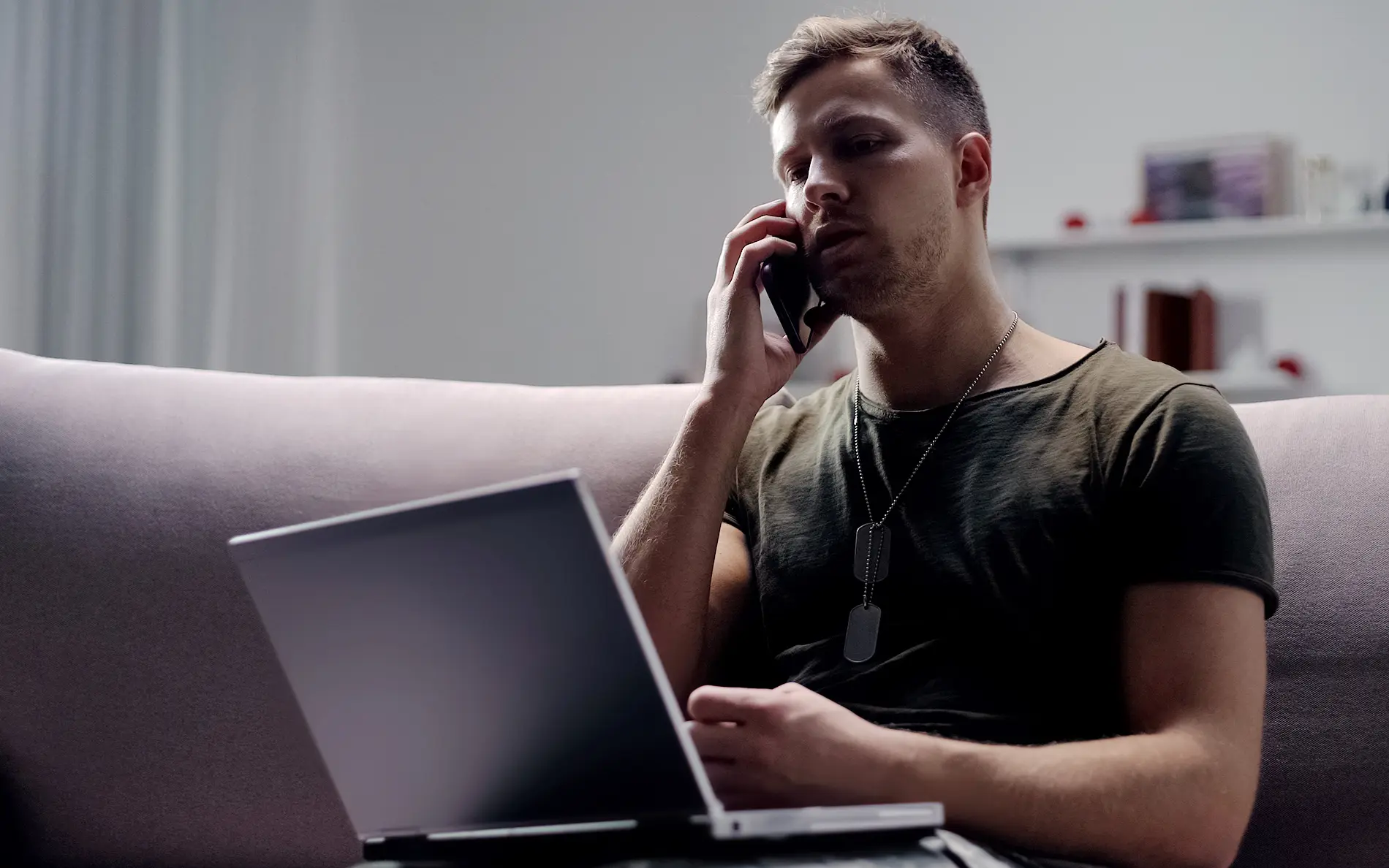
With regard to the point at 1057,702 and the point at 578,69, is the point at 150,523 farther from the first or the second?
the point at 578,69

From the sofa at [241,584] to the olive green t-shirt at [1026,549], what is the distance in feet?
0.64

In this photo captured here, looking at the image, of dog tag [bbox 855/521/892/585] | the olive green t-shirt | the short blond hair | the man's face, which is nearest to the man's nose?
the man's face

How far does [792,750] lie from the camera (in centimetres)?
98

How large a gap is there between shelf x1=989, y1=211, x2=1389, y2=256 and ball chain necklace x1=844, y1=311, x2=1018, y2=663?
2.79m

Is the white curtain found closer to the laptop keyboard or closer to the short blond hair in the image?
the short blond hair

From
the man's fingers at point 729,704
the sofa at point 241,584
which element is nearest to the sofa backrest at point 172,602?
the sofa at point 241,584

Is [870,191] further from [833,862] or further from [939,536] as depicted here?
[833,862]

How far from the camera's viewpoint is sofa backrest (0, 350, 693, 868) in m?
1.37

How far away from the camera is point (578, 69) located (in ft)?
14.4

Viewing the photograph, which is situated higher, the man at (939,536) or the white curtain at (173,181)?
the white curtain at (173,181)

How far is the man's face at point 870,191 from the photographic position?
136cm

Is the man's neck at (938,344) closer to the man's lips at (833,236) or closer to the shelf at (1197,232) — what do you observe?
the man's lips at (833,236)

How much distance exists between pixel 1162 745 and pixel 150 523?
3.45 feet

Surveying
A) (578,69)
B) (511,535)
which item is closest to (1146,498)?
(511,535)
